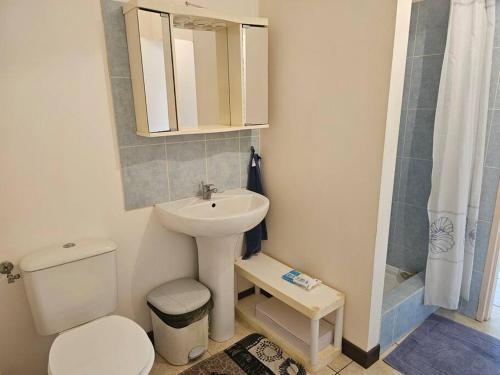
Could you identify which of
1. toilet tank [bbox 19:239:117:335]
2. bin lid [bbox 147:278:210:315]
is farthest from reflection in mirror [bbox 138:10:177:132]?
bin lid [bbox 147:278:210:315]

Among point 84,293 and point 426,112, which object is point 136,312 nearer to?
point 84,293

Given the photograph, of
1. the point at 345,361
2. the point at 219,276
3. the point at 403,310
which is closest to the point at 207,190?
the point at 219,276

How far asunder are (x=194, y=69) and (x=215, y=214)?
2.76 feet

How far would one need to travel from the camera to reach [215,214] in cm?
202

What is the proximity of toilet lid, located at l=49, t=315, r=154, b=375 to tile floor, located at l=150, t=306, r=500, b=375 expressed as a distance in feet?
1.75

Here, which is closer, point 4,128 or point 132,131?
point 4,128

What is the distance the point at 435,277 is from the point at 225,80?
179cm

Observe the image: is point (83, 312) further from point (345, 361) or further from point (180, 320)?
point (345, 361)

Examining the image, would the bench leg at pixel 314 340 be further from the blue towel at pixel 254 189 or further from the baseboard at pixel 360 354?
the blue towel at pixel 254 189

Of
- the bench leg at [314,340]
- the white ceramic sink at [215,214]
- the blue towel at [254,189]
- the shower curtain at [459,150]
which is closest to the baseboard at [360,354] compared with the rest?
the bench leg at [314,340]

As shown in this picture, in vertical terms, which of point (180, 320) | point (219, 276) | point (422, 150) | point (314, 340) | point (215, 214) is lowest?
point (314, 340)

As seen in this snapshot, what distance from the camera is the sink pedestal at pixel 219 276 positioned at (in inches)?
76.2

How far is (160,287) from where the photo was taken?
1.99 metres

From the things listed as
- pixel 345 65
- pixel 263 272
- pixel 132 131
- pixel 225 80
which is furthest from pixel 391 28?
pixel 263 272
